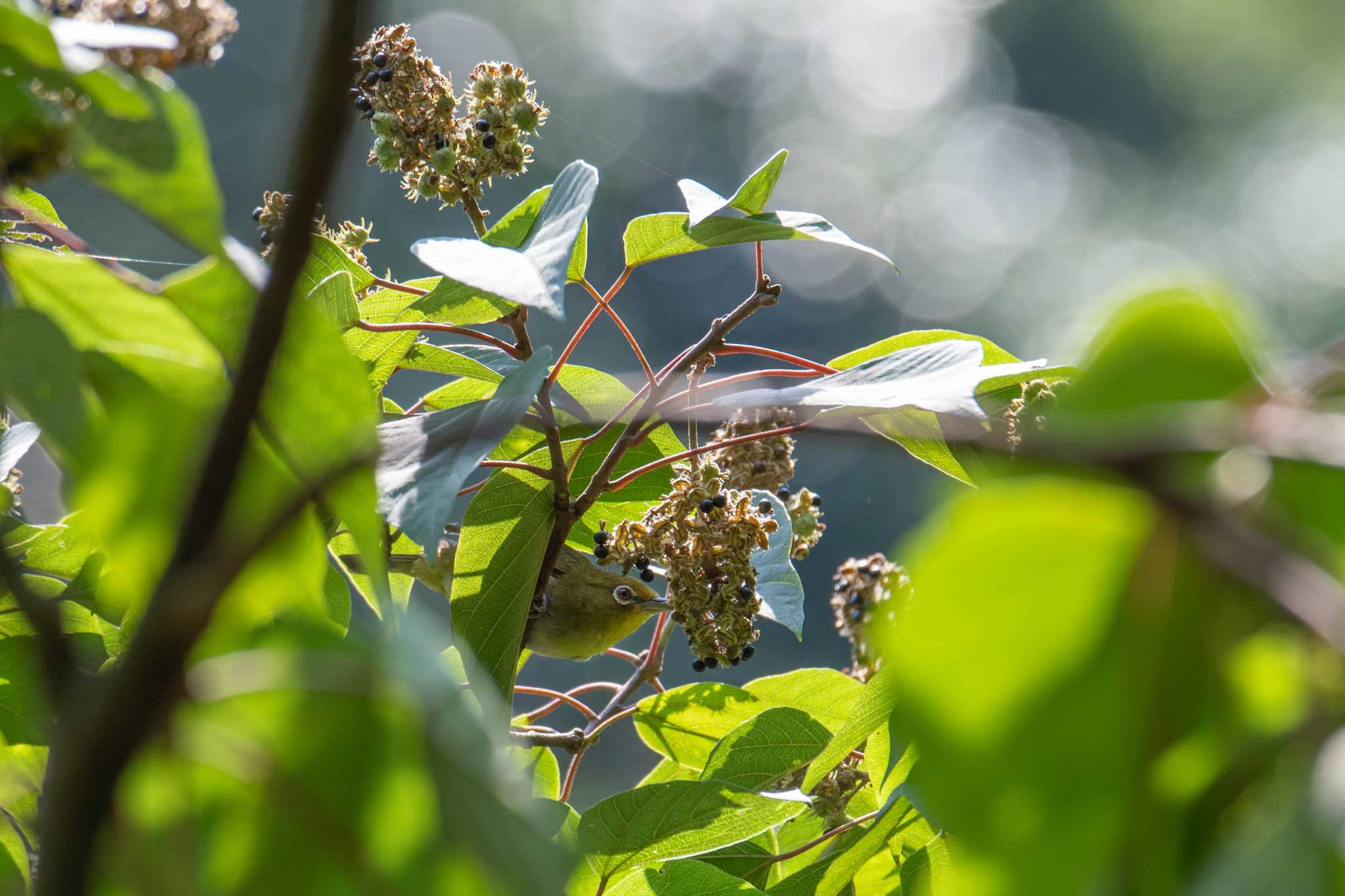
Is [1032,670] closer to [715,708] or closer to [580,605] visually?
[715,708]

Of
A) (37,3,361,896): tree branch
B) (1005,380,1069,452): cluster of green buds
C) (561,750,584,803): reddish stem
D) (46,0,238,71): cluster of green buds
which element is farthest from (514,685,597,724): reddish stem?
(37,3,361,896): tree branch

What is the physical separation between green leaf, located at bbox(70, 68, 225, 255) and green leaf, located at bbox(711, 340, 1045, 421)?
277mm

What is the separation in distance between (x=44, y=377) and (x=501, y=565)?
0.49 m

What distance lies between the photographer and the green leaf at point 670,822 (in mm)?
751

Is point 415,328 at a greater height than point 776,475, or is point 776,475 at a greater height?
point 415,328

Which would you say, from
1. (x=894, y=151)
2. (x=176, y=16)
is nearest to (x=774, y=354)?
(x=176, y=16)

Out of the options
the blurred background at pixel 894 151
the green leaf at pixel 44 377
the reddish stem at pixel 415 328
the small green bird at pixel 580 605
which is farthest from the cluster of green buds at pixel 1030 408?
the blurred background at pixel 894 151

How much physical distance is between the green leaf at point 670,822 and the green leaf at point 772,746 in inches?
3.7

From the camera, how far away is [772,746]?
0.87 m

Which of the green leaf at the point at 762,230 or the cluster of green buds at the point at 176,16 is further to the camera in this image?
the green leaf at the point at 762,230

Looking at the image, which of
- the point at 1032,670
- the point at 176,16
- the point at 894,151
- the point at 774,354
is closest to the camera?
the point at 1032,670

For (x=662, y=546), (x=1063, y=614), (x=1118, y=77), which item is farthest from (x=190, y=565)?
(x=1118, y=77)

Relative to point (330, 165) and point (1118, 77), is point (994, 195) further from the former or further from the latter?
point (330, 165)

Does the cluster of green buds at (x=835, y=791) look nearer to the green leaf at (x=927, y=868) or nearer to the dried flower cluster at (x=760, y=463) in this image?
the green leaf at (x=927, y=868)
